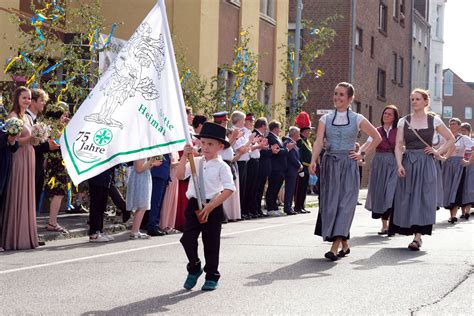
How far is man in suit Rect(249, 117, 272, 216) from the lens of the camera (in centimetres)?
1828

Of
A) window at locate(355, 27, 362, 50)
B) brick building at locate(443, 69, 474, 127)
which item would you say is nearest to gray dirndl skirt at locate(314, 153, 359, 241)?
Result: window at locate(355, 27, 362, 50)

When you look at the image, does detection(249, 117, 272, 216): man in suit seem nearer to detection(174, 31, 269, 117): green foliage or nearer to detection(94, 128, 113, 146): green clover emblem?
detection(174, 31, 269, 117): green foliage

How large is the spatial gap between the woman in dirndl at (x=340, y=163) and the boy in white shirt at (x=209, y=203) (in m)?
2.70

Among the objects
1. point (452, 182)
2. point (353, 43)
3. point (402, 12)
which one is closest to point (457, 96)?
point (402, 12)

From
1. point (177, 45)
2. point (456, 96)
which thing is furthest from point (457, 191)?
point (456, 96)

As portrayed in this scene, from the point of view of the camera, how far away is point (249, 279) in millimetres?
8773

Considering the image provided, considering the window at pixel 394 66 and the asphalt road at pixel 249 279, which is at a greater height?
the window at pixel 394 66

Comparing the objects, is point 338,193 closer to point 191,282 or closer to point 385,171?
point 191,282

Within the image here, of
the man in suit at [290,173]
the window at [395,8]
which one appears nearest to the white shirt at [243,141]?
the man in suit at [290,173]

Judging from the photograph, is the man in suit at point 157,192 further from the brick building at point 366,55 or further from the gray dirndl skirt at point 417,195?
the brick building at point 366,55

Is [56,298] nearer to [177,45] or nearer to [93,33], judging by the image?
[93,33]

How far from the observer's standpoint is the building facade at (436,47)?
66625 mm

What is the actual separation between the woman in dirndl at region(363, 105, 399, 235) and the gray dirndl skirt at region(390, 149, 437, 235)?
193 centimetres

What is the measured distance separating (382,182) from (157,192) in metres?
3.43
